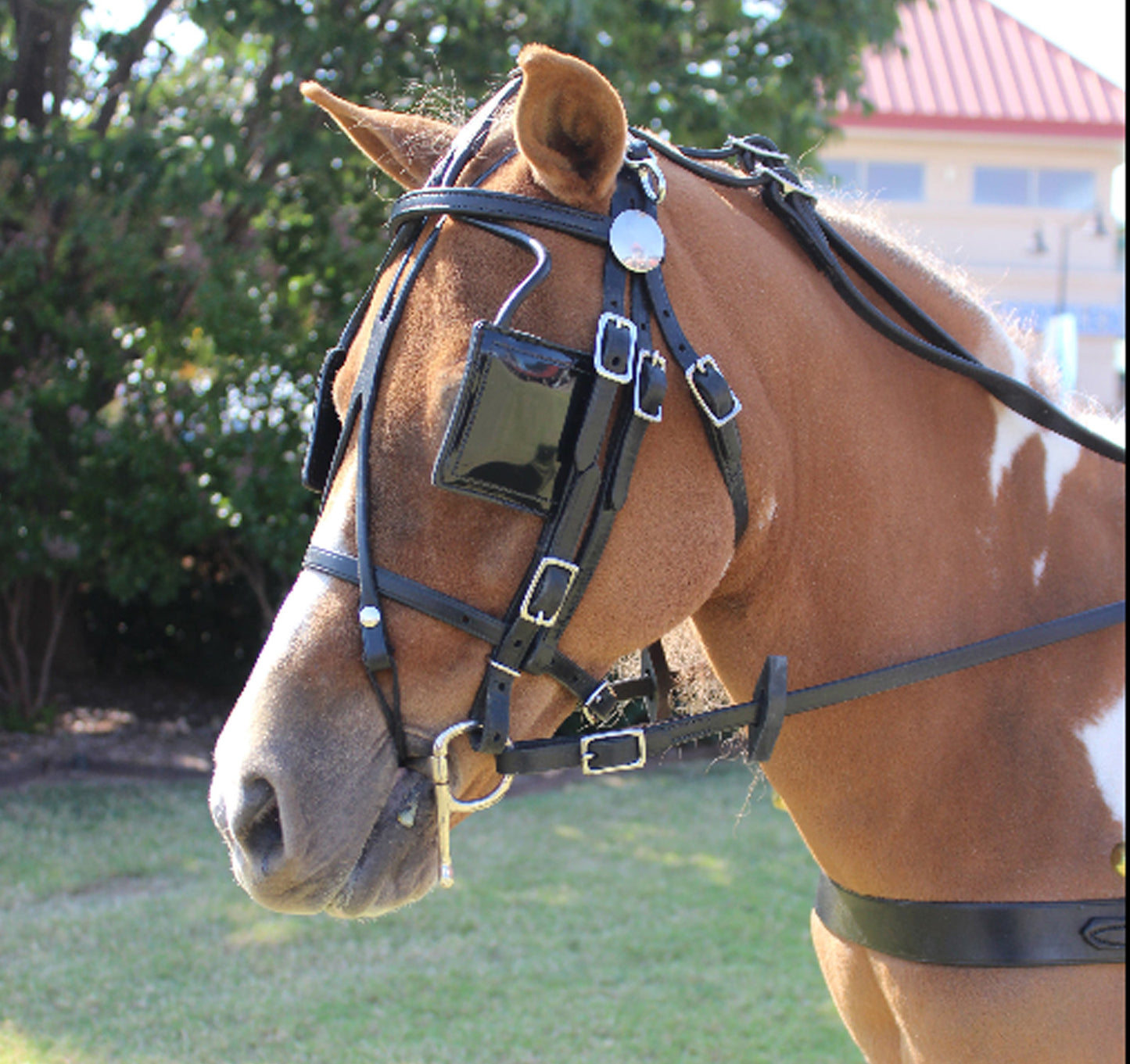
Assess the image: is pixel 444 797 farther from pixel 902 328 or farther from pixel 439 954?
pixel 439 954

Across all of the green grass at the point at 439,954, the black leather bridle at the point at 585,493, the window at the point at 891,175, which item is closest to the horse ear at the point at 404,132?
the black leather bridle at the point at 585,493

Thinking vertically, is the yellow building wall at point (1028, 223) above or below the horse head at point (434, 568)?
above

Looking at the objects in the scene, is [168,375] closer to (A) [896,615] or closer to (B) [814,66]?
(B) [814,66]

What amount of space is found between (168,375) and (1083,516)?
21.3 feet

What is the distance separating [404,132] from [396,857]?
1086 millimetres

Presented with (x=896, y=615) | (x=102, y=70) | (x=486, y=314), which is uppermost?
(x=102, y=70)

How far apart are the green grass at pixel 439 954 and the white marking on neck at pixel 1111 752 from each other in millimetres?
2514

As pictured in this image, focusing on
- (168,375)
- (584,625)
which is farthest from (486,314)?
(168,375)

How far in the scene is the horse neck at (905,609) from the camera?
1.52 meters

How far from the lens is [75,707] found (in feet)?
27.0

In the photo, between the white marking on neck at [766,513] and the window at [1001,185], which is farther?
the window at [1001,185]

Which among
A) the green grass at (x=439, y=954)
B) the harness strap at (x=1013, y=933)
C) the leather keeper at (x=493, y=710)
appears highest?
the leather keeper at (x=493, y=710)

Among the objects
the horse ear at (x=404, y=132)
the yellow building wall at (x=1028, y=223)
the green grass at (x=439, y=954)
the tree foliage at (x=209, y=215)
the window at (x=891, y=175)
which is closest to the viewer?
the horse ear at (x=404, y=132)

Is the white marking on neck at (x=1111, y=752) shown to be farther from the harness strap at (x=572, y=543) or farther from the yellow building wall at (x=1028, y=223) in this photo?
the yellow building wall at (x=1028, y=223)
